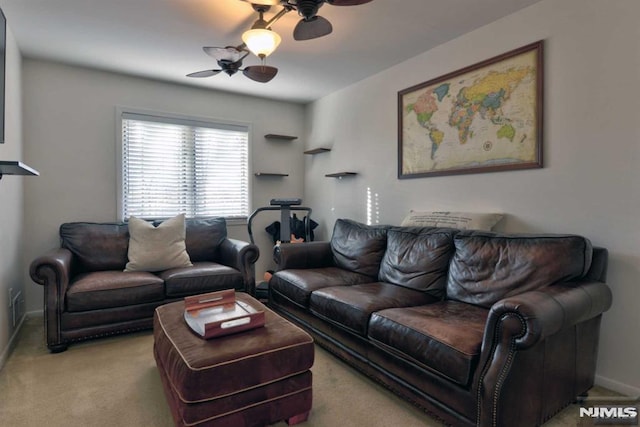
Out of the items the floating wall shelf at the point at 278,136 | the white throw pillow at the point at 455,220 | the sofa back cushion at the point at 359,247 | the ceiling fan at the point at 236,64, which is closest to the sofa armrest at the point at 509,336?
the white throw pillow at the point at 455,220

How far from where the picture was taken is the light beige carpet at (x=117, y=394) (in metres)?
1.83

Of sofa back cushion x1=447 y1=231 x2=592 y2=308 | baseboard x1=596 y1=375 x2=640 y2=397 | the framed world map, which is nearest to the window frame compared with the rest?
the framed world map

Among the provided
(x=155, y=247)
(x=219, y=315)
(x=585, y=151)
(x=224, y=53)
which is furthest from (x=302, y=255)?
(x=585, y=151)

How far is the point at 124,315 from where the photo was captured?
2840 mm

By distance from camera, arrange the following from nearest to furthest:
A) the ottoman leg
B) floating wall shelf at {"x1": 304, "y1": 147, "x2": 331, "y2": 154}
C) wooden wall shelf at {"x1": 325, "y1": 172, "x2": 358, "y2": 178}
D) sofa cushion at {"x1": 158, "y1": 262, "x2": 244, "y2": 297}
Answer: the ottoman leg → sofa cushion at {"x1": 158, "y1": 262, "x2": 244, "y2": 297} → wooden wall shelf at {"x1": 325, "y1": 172, "x2": 358, "y2": 178} → floating wall shelf at {"x1": 304, "y1": 147, "x2": 331, "y2": 154}

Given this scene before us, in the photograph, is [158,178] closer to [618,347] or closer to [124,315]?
[124,315]

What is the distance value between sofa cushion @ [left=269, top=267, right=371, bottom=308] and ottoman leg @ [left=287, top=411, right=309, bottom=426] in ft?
3.12

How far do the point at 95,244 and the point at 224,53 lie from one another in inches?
84.9

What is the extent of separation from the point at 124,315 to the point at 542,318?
284cm

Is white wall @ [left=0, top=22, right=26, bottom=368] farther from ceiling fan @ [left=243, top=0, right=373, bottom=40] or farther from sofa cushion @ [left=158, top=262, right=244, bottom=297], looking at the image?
ceiling fan @ [left=243, top=0, right=373, bottom=40]

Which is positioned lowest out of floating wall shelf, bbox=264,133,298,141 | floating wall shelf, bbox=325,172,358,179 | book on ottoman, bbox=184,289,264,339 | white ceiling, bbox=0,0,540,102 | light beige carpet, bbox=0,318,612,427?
light beige carpet, bbox=0,318,612,427

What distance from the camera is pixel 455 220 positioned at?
9.24 ft

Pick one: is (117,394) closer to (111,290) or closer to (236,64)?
(111,290)

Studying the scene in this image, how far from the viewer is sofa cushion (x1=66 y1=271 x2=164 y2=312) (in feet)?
8.79
